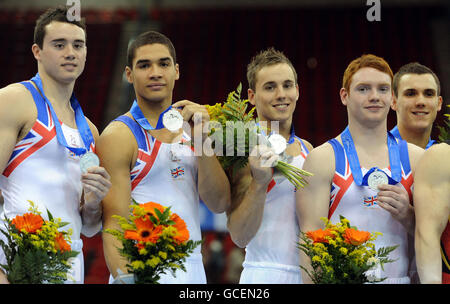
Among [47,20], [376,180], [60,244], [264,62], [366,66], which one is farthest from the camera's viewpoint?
[264,62]

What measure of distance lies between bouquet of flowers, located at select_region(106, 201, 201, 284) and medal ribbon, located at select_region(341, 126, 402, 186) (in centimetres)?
123

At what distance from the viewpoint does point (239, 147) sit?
10.8 feet

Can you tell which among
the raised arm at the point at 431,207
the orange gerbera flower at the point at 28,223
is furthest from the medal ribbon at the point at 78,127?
the raised arm at the point at 431,207

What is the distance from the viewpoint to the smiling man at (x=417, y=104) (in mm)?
4375

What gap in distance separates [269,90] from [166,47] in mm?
726

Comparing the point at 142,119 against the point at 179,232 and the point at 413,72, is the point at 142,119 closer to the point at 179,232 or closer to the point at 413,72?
the point at 179,232

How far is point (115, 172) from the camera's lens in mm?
3473

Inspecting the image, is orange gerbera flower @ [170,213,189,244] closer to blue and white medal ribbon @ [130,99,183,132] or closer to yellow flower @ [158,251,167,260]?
yellow flower @ [158,251,167,260]

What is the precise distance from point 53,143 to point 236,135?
39.8 inches

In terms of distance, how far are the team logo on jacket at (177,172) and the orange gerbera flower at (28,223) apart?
104 centimetres

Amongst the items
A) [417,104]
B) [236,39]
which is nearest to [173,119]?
[417,104]

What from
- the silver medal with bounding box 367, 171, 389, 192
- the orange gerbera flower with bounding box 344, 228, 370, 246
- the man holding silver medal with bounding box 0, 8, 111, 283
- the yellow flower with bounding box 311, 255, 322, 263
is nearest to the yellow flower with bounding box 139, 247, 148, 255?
the man holding silver medal with bounding box 0, 8, 111, 283

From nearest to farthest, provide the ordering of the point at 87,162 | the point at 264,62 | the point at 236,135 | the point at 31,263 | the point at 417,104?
the point at 31,263, the point at 87,162, the point at 236,135, the point at 264,62, the point at 417,104

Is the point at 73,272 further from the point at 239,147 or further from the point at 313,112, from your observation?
the point at 313,112
